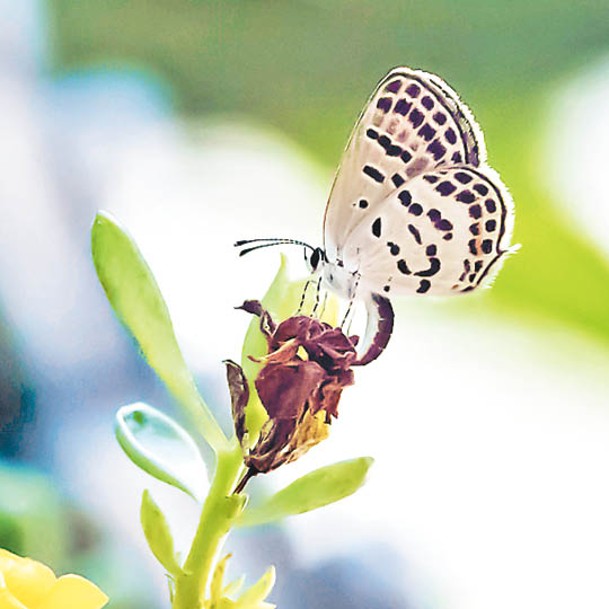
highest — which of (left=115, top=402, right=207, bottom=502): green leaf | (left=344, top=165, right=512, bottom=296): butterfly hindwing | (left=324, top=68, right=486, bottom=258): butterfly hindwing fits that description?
(left=324, top=68, right=486, bottom=258): butterfly hindwing

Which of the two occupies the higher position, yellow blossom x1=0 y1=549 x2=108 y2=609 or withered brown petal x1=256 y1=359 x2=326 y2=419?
withered brown petal x1=256 y1=359 x2=326 y2=419

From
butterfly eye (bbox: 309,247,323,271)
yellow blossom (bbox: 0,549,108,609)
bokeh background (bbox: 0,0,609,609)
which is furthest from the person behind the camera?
bokeh background (bbox: 0,0,609,609)

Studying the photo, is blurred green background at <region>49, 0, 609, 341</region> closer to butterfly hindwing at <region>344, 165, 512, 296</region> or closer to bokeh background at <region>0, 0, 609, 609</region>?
bokeh background at <region>0, 0, 609, 609</region>

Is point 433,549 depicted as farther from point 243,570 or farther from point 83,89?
point 83,89

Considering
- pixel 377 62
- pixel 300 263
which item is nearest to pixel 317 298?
pixel 300 263

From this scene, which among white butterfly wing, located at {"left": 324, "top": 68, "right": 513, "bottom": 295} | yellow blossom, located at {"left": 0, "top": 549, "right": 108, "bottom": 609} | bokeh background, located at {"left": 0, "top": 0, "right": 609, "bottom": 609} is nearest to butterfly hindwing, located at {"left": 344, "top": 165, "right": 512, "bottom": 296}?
white butterfly wing, located at {"left": 324, "top": 68, "right": 513, "bottom": 295}

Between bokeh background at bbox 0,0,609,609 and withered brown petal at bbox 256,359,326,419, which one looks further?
bokeh background at bbox 0,0,609,609

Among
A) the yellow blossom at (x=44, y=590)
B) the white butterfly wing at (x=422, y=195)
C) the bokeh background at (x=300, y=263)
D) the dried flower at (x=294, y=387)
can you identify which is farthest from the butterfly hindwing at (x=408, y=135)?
the bokeh background at (x=300, y=263)

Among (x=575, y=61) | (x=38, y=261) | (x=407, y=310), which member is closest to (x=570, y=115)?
(x=575, y=61)
